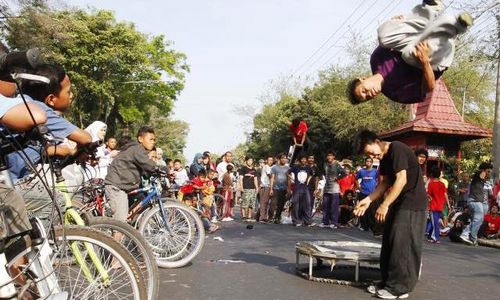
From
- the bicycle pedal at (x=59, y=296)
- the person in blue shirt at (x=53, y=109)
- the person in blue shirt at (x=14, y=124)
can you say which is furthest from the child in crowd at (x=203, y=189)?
the person in blue shirt at (x=14, y=124)

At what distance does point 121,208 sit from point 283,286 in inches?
83.5

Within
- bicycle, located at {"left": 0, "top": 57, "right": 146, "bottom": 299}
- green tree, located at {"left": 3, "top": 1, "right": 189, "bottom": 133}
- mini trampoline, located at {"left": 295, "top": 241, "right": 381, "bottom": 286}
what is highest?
green tree, located at {"left": 3, "top": 1, "right": 189, "bottom": 133}

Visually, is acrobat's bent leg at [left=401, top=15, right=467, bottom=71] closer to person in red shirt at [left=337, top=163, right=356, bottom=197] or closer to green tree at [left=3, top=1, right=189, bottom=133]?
person in red shirt at [left=337, top=163, right=356, bottom=197]

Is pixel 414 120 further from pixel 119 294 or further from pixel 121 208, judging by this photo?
pixel 119 294

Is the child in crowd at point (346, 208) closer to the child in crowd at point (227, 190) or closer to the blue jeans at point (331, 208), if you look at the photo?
the blue jeans at point (331, 208)

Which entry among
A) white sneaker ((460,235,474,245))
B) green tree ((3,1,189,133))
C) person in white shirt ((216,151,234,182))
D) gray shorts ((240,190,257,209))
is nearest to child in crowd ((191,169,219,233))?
gray shorts ((240,190,257,209))

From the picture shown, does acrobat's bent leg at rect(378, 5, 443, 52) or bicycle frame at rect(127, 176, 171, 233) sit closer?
acrobat's bent leg at rect(378, 5, 443, 52)

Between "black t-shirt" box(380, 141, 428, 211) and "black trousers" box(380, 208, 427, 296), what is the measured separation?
0.25 ft

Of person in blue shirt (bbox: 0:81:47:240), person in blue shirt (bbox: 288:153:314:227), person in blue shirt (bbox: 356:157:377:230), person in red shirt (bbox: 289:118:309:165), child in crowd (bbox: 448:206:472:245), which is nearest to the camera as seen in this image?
person in blue shirt (bbox: 0:81:47:240)

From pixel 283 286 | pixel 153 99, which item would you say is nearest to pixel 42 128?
pixel 283 286

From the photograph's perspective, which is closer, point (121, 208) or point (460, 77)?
point (121, 208)

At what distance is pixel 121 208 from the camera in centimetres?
708

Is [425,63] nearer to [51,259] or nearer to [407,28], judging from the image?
[407,28]

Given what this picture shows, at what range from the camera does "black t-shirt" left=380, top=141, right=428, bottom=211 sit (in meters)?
6.22
